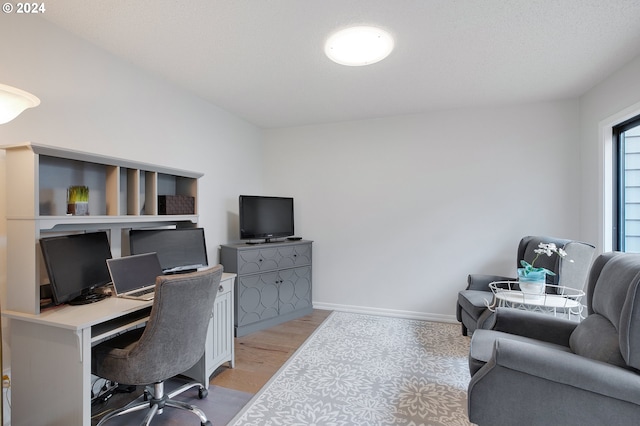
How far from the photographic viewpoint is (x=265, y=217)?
3.72m

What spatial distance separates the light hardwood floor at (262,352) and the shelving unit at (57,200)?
4.36ft

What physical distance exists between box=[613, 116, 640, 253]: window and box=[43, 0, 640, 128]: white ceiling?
22.3 inches

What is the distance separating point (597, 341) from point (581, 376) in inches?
14.2

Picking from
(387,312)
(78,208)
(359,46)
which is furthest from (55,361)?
(387,312)

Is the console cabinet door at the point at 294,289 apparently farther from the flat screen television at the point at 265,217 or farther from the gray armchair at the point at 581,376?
the gray armchair at the point at 581,376

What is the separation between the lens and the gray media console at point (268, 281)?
3.23 metres

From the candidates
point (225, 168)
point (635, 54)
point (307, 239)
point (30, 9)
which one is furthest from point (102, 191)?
point (635, 54)

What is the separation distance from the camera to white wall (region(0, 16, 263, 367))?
5.82 ft

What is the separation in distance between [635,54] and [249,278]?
3854 millimetres

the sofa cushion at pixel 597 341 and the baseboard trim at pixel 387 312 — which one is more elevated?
the sofa cushion at pixel 597 341

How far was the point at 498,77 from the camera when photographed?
2.64 meters

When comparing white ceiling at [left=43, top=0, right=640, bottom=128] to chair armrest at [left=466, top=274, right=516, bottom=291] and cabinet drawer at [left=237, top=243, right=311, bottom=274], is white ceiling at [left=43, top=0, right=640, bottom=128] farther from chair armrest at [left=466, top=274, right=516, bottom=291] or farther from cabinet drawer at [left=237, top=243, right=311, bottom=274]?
chair armrest at [left=466, top=274, right=516, bottom=291]

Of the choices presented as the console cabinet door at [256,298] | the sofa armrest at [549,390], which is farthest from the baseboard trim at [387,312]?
the sofa armrest at [549,390]

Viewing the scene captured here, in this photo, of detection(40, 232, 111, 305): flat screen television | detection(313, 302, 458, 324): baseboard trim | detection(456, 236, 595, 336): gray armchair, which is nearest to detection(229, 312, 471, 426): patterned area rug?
detection(313, 302, 458, 324): baseboard trim
